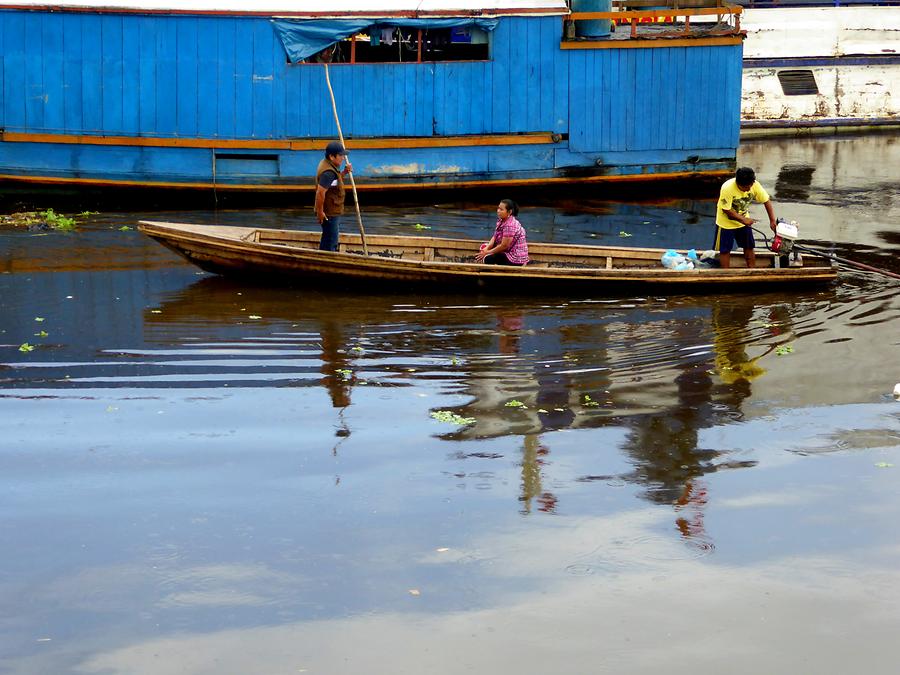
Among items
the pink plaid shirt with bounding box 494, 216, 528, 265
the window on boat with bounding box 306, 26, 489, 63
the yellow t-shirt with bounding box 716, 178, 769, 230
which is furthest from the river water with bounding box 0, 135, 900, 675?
the window on boat with bounding box 306, 26, 489, 63

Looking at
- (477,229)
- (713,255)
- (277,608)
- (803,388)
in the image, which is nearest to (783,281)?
(713,255)

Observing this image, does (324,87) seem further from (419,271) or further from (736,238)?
Answer: (736,238)

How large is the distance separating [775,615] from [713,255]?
7794 mm

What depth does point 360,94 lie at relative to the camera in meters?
17.1

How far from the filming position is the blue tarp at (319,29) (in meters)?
16.8

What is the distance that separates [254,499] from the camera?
710 cm

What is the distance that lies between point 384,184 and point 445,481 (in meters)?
10.8

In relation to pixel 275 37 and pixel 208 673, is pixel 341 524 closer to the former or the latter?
pixel 208 673

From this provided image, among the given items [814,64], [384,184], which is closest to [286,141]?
[384,184]

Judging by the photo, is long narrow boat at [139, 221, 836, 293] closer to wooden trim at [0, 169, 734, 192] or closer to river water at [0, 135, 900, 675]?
river water at [0, 135, 900, 675]

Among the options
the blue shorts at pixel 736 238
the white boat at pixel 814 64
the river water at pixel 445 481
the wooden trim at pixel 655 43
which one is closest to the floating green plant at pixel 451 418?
the river water at pixel 445 481

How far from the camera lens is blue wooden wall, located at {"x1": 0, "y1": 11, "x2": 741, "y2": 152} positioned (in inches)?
650

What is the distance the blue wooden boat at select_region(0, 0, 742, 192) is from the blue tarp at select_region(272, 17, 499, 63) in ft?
0.07

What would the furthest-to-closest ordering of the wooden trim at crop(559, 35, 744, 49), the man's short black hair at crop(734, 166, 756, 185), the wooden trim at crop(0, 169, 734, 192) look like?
the wooden trim at crop(559, 35, 744, 49) < the wooden trim at crop(0, 169, 734, 192) < the man's short black hair at crop(734, 166, 756, 185)
